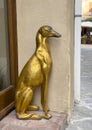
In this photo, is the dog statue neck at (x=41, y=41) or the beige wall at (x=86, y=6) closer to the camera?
the dog statue neck at (x=41, y=41)

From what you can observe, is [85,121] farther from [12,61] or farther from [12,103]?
[12,61]

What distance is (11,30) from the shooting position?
238 centimetres

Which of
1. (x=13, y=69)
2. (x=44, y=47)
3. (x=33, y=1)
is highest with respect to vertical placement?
(x=33, y=1)

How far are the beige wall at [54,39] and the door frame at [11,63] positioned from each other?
0.14 ft

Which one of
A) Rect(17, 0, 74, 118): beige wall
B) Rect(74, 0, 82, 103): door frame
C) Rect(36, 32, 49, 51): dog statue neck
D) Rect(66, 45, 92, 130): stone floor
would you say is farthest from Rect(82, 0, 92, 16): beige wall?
Rect(36, 32, 49, 51): dog statue neck

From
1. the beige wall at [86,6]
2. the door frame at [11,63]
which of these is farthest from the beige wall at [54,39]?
the beige wall at [86,6]

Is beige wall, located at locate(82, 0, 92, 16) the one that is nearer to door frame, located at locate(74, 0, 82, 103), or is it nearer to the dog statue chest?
door frame, located at locate(74, 0, 82, 103)

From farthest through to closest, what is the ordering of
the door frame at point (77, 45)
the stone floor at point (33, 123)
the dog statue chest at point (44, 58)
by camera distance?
the door frame at point (77, 45) < the dog statue chest at point (44, 58) < the stone floor at point (33, 123)

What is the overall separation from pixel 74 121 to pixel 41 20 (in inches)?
35.2

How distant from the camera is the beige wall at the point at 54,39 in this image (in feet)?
7.43

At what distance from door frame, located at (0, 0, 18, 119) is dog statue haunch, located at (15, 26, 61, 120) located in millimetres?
139

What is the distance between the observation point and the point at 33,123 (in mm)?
2172

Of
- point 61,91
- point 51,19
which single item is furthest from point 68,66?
point 51,19

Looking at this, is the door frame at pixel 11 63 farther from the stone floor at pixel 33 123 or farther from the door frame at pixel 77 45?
the door frame at pixel 77 45
